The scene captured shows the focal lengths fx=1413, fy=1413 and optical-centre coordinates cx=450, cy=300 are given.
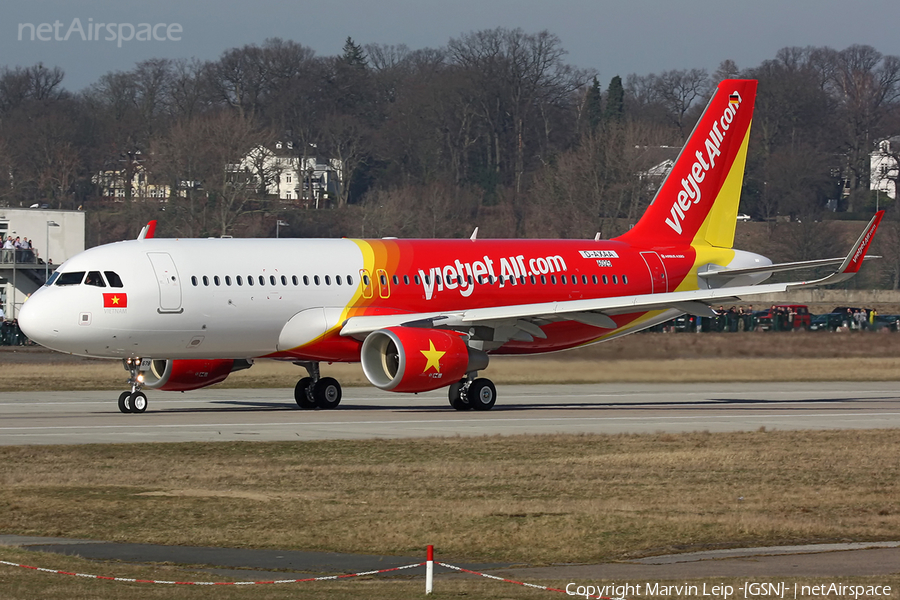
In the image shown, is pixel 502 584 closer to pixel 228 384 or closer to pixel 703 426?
pixel 703 426

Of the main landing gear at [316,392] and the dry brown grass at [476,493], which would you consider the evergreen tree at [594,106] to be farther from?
the dry brown grass at [476,493]

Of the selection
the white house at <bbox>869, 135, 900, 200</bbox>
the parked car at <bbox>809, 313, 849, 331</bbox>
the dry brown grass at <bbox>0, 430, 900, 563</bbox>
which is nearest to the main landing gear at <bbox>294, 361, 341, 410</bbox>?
the dry brown grass at <bbox>0, 430, 900, 563</bbox>

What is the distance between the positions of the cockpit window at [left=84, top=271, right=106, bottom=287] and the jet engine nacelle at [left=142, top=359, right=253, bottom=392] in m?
3.29

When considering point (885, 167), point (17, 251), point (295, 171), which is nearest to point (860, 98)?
point (885, 167)

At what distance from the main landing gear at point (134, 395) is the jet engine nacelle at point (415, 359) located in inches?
209

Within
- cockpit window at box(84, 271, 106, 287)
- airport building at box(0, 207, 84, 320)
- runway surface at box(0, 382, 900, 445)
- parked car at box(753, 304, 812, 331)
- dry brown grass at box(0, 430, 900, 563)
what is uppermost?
airport building at box(0, 207, 84, 320)

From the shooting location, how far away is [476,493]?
19875mm

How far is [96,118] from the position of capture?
15000 centimetres

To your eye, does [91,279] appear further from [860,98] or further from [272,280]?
[860,98]

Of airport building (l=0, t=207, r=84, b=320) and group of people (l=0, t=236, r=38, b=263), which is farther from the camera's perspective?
airport building (l=0, t=207, r=84, b=320)

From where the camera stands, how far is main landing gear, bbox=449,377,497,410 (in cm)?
3462

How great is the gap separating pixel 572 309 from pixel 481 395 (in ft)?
10.2

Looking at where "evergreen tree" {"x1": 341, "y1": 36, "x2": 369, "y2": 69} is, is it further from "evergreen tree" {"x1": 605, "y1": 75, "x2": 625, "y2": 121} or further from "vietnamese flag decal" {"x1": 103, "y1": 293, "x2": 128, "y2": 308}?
"vietnamese flag decal" {"x1": 103, "y1": 293, "x2": 128, "y2": 308}

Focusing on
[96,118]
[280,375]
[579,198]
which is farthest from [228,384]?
[96,118]
